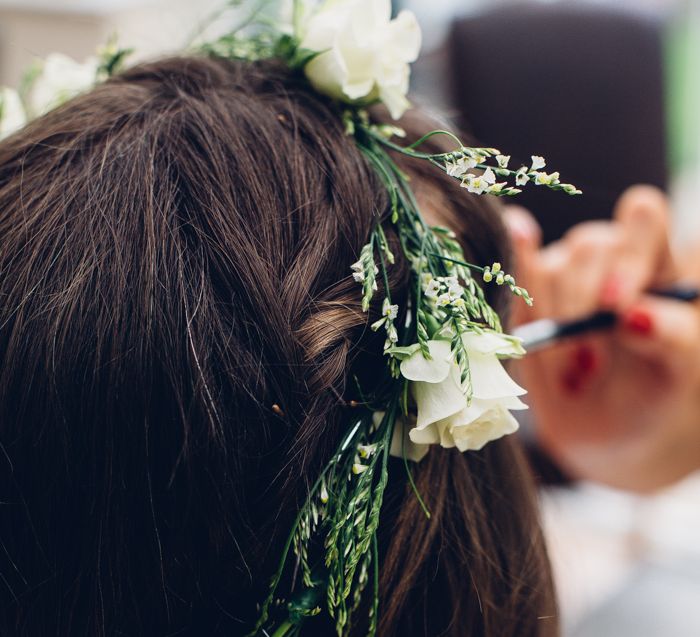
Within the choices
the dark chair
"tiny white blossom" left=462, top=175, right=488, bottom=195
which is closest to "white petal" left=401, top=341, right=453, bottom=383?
"tiny white blossom" left=462, top=175, right=488, bottom=195

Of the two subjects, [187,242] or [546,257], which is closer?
[187,242]

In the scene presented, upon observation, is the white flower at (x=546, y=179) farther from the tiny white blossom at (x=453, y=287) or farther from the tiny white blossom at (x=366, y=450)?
the tiny white blossom at (x=366, y=450)

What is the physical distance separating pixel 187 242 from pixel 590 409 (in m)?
0.82

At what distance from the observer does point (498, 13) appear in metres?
1.21

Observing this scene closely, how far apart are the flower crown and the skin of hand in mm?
451

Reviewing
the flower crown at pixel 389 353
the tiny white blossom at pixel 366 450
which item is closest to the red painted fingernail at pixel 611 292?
the flower crown at pixel 389 353

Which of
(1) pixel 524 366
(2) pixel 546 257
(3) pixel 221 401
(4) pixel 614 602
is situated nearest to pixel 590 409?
(1) pixel 524 366

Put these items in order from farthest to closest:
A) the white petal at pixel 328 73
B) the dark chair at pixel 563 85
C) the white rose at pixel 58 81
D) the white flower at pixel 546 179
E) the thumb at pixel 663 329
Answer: the dark chair at pixel 563 85, the thumb at pixel 663 329, the white rose at pixel 58 81, the white petal at pixel 328 73, the white flower at pixel 546 179

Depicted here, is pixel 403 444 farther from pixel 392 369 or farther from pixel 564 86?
pixel 564 86

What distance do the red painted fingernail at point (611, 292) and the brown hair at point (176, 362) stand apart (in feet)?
1.79

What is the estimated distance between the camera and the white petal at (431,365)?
446 millimetres

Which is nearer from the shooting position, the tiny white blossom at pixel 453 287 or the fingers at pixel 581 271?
the tiny white blossom at pixel 453 287

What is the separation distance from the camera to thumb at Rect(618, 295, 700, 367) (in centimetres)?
96

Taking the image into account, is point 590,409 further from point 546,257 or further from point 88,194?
point 88,194
